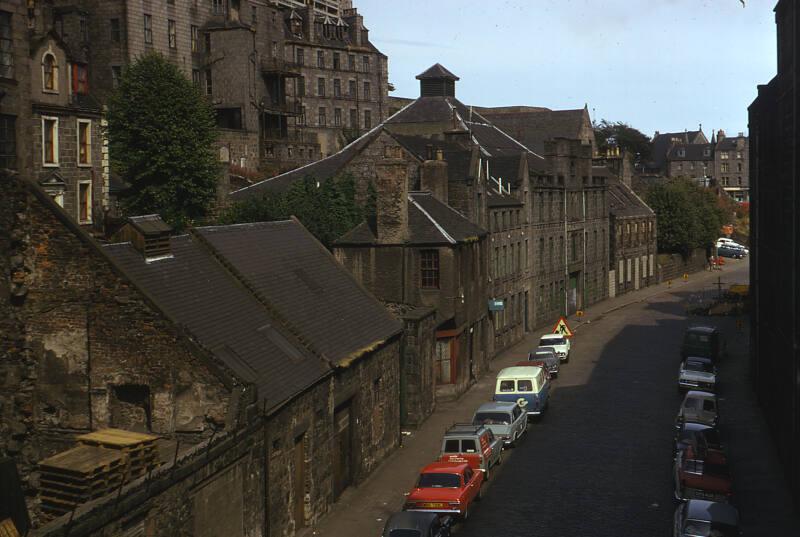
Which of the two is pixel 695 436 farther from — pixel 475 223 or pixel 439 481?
pixel 475 223

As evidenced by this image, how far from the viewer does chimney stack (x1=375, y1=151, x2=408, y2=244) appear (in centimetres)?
4497

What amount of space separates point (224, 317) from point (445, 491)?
308 inches

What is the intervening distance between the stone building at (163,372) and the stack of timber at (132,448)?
90 cm

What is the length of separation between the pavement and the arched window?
23.0m

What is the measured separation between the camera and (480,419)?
37.6m

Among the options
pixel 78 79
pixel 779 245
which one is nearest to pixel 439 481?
pixel 779 245

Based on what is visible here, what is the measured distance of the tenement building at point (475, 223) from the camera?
1842 inches

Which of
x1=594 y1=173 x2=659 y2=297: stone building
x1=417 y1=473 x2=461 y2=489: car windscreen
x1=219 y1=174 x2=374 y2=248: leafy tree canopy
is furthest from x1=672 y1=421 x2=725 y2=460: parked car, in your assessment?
x1=594 y1=173 x2=659 y2=297: stone building

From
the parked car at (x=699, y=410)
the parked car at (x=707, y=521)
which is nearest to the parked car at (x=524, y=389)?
the parked car at (x=699, y=410)

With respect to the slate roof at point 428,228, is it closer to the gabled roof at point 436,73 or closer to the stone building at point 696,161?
the gabled roof at point 436,73

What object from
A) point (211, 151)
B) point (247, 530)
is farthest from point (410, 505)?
point (211, 151)

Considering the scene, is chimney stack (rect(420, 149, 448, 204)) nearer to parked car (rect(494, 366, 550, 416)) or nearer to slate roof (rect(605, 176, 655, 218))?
parked car (rect(494, 366, 550, 416))

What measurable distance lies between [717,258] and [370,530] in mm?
97213

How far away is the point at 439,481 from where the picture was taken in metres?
28.9
